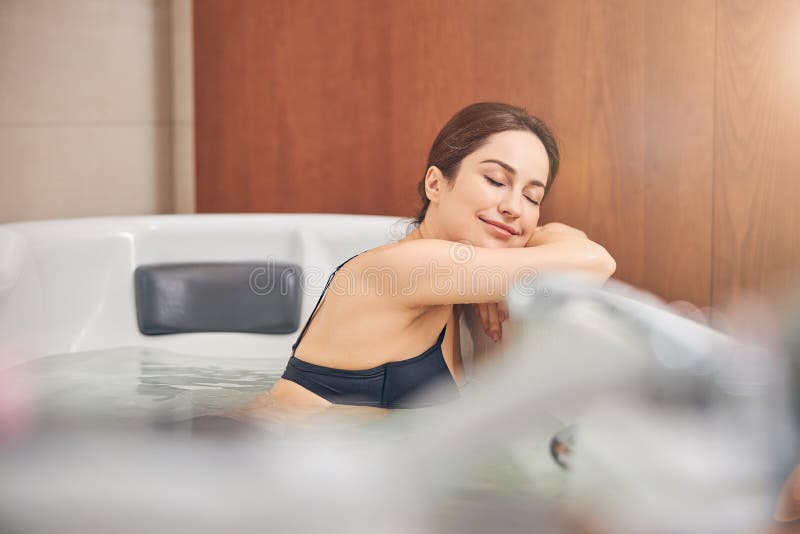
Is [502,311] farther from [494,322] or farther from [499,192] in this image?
[499,192]

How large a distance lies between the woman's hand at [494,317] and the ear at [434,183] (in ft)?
0.58

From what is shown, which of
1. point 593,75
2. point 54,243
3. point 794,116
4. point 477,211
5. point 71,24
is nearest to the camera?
point 477,211

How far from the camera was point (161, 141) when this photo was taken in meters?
2.52

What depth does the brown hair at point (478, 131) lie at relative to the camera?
118 centimetres

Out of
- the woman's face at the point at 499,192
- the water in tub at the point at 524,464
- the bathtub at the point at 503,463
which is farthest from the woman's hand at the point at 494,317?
the water in tub at the point at 524,464

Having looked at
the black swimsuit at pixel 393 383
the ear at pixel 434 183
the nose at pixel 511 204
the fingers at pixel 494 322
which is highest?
the ear at pixel 434 183

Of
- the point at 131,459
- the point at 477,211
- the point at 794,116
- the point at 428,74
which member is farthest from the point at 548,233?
the point at 428,74

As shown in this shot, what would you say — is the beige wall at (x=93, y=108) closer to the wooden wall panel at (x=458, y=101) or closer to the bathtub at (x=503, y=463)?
the wooden wall panel at (x=458, y=101)

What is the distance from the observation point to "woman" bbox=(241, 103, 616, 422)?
3.62ft

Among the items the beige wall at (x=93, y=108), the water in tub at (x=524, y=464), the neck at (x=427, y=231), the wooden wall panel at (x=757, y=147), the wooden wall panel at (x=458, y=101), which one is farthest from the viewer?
the beige wall at (x=93, y=108)

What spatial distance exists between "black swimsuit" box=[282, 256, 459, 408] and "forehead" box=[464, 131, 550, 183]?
11.0 inches

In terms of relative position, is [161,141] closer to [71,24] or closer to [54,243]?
[71,24]

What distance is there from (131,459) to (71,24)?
194cm

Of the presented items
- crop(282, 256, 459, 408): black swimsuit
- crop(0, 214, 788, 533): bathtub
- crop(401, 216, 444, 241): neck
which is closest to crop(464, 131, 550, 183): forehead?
crop(401, 216, 444, 241): neck
